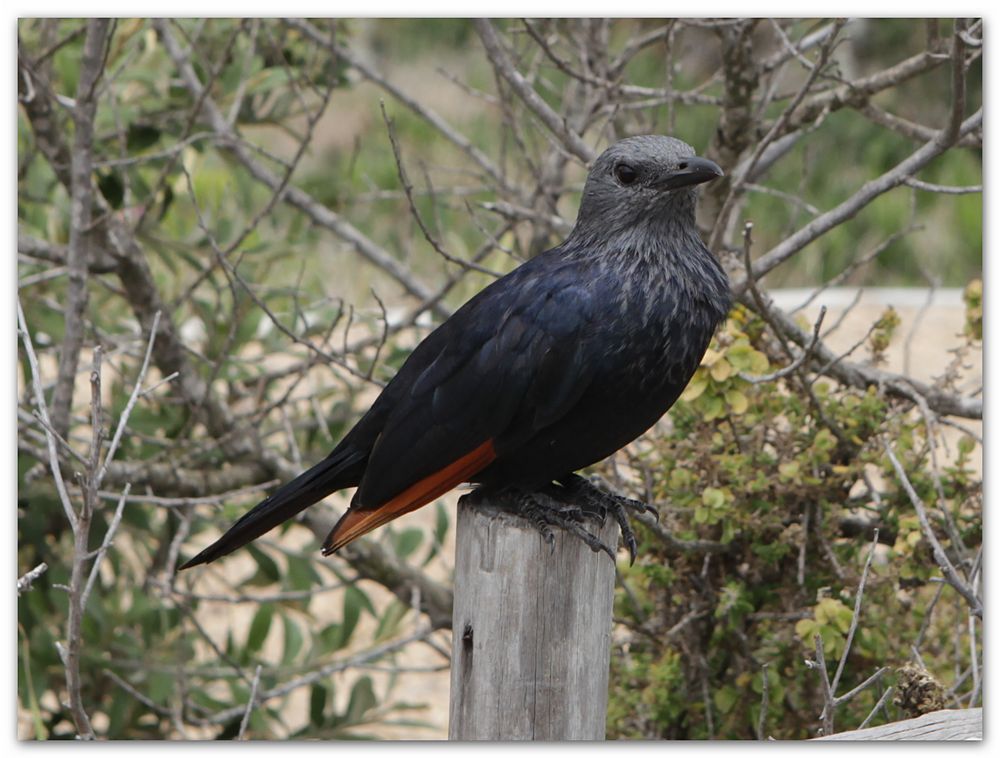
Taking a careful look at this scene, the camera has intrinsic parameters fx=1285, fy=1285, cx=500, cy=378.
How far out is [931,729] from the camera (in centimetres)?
224

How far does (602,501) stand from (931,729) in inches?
28.6

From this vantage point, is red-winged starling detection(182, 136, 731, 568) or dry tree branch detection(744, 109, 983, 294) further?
dry tree branch detection(744, 109, 983, 294)

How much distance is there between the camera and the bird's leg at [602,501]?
8.25ft

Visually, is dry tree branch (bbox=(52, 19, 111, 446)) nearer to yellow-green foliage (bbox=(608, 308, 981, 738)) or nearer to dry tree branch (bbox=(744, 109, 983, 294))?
yellow-green foliage (bbox=(608, 308, 981, 738))

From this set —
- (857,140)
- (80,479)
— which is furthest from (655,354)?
(857,140)

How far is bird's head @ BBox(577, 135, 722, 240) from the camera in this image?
94.0 inches

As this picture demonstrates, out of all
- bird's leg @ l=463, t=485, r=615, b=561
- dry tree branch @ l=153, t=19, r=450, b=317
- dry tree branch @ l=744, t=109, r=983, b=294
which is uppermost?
dry tree branch @ l=153, t=19, r=450, b=317

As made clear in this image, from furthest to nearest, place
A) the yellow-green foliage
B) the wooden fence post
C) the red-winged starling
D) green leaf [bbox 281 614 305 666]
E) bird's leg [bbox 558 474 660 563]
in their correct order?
green leaf [bbox 281 614 305 666] < the yellow-green foliage < bird's leg [bbox 558 474 660 563] < the red-winged starling < the wooden fence post

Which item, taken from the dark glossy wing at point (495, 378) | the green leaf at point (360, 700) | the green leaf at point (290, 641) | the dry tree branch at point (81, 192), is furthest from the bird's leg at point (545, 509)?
the green leaf at point (290, 641)

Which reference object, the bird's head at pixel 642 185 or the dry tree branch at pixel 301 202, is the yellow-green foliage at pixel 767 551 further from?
the dry tree branch at pixel 301 202

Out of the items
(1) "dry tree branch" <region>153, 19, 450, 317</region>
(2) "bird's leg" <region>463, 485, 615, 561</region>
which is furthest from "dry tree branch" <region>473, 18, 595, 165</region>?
(2) "bird's leg" <region>463, 485, 615, 561</region>

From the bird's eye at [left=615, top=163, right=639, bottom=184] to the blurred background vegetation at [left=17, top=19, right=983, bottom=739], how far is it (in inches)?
20.8

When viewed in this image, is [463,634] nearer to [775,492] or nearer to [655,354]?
[655,354]

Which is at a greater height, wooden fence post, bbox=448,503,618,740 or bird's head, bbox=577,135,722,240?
bird's head, bbox=577,135,722,240
